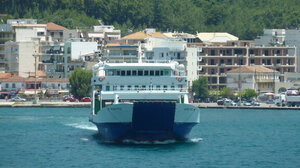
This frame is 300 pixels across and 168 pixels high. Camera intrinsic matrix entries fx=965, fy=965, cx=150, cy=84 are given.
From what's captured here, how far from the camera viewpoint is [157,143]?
69000 millimetres

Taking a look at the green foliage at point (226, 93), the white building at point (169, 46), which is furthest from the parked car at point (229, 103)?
the white building at point (169, 46)

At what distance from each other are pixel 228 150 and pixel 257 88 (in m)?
96.5

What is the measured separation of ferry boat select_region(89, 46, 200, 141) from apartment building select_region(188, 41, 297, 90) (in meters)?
94.1

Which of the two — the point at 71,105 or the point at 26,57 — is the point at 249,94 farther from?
the point at 26,57

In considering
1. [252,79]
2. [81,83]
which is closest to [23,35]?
[81,83]

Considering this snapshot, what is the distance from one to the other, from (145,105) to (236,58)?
107 meters

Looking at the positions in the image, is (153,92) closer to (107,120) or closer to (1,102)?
(107,120)

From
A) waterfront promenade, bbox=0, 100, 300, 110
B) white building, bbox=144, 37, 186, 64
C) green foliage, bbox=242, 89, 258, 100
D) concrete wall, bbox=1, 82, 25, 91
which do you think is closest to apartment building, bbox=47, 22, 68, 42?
concrete wall, bbox=1, 82, 25, 91

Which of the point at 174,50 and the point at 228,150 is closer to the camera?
the point at 228,150

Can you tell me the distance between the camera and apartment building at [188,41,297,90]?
17150 cm

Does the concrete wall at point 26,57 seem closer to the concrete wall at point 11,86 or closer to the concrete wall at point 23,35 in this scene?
the concrete wall at point 23,35

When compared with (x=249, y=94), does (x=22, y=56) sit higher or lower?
higher

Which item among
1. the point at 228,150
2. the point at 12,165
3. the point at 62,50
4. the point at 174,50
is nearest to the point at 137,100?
the point at 228,150

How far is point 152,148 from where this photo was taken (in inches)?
2611
